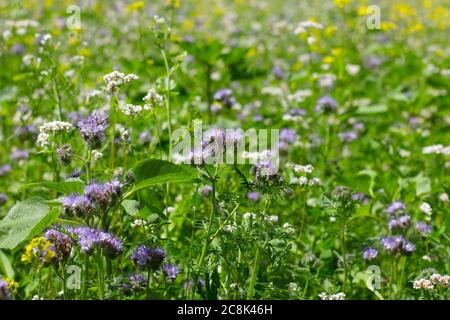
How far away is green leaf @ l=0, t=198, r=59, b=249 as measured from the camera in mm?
1959

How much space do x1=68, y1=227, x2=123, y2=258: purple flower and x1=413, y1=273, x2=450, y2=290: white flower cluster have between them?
0.93 metres

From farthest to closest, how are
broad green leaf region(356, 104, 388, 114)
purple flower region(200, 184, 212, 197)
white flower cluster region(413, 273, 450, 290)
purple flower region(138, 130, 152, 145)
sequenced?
broad green leaf region(356, 104, 388, 114) < purple flower region(138, 130, 152, 145) < purple flower region(200, 184, 212, 197) < white flower cluster region(413, 273, 450, 290)

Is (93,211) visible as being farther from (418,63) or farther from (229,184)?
(418,63)

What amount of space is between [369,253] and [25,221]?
1.28 m

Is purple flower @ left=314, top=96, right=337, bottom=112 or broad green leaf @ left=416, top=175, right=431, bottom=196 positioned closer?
broad green leaf @ left=416, top=175, right=431, bottom=196

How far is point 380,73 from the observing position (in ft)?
20.8

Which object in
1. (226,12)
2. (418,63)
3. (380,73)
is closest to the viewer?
(418,63)

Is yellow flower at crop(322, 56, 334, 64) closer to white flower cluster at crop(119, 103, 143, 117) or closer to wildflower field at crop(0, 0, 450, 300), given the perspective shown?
wildflower field at crop(0, 0, 450, 300)

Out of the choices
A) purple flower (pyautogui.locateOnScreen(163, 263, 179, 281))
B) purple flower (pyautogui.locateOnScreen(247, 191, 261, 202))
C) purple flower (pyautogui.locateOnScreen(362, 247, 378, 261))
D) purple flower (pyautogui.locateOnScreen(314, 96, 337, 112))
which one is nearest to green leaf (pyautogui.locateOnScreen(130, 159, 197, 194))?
purple flower (pyautogui.locateOnScreen(163, 263, 179, 281))

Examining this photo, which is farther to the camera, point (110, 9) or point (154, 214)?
point (110, 9)

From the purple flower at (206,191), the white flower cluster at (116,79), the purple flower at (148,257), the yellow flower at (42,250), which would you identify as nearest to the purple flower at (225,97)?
the purple flower at (206,191)

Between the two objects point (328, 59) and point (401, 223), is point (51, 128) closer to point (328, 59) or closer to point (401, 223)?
point (401, 223)
